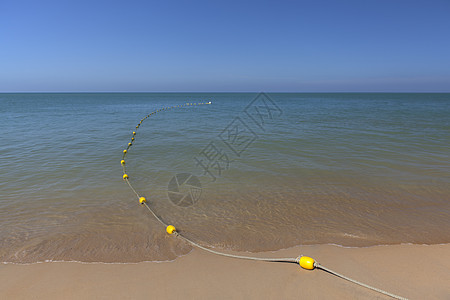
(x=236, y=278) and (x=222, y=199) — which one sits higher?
(x=222, y=199)

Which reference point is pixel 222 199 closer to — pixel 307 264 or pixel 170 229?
pixel 170 229

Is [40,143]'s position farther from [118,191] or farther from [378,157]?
[378,157]

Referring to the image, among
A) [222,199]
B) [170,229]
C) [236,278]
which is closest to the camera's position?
[236,278]

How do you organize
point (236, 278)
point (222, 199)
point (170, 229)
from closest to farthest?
1. point (236, 278)
2. point (170, 229)
3. point (222, 199)

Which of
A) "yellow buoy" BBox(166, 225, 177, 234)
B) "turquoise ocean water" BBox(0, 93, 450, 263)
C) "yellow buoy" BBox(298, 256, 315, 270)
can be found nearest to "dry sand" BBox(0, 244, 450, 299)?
"yellow buoy" BBox(298, 256, 315, 270)

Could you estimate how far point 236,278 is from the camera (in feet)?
10.6

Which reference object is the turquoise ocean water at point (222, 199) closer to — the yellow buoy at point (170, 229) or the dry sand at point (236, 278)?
the yellow buoy at point (170, 229)

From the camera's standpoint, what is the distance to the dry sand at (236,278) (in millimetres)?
2969

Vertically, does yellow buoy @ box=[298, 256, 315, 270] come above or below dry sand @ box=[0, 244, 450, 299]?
above

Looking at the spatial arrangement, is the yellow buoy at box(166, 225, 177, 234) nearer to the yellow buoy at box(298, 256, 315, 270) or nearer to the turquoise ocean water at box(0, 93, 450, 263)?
the turquoise ocean water at box(0, 93, 450, 263)

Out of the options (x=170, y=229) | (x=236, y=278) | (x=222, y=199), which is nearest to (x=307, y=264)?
(x=236, y=278)

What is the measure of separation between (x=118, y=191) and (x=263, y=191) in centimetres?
405

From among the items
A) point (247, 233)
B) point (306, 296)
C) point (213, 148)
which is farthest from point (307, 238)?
point (213, 148)

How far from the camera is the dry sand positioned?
2.97 metres
